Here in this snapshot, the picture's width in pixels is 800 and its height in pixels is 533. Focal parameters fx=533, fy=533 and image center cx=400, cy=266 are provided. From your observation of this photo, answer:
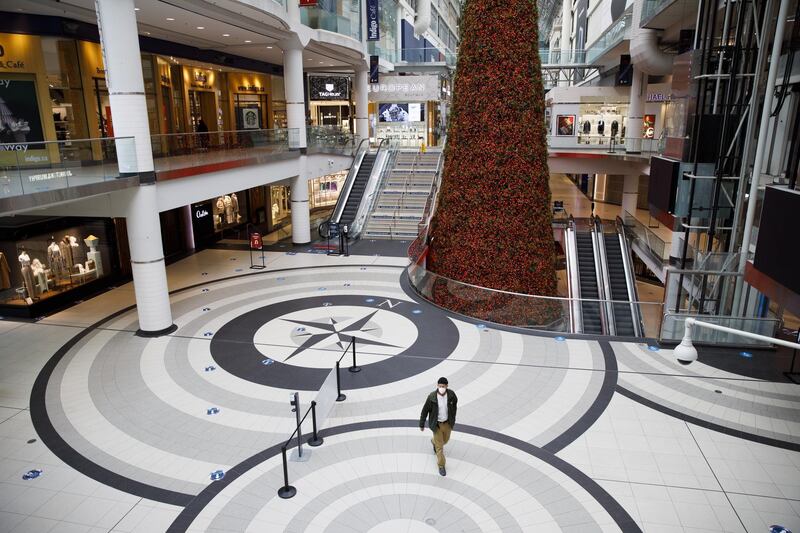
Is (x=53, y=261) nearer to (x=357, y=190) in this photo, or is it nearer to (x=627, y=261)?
(x=357, y=190)

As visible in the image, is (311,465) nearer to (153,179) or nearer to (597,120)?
(153,179)

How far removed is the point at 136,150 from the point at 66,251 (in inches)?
185

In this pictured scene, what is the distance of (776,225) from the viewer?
21.8 ft

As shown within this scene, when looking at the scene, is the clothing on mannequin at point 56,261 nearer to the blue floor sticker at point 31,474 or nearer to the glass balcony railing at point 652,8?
the blue floor sticker at point 31,474

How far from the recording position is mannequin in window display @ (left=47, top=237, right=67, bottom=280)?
42.5ft

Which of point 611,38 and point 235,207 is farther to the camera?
point 611,38

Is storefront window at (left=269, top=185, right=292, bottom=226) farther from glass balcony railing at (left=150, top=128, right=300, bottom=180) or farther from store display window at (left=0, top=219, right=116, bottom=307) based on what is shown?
store display window at (left=0, top=219, right=116, bottom=307)

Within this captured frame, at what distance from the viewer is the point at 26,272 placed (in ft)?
40.4

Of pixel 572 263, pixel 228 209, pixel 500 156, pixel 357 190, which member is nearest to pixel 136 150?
pixel 500 156

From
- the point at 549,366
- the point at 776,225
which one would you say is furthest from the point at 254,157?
the point at 776,225

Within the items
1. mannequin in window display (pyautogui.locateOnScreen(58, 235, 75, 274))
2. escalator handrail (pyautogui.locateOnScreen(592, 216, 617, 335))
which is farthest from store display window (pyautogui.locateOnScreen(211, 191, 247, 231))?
escalator handrail (pyautogui.locateOnScreen(592, 216, 617, 335))

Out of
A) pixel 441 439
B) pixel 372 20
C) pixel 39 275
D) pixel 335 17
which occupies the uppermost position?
pixel 372 20

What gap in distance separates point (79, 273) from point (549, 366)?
463 inches

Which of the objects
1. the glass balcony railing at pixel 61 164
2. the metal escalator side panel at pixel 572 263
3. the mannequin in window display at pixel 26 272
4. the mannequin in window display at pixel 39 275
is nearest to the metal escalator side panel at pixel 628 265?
the metal escalator side panel at pixel 572 263
